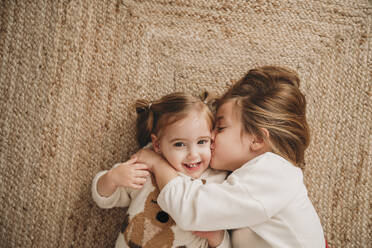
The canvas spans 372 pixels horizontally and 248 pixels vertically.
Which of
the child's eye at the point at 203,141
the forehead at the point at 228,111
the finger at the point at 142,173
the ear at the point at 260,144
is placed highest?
the forehead at the point at 228,111

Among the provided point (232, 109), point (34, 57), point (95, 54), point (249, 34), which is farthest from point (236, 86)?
point (34, 57)

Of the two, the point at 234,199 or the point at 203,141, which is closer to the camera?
the point at 234,199

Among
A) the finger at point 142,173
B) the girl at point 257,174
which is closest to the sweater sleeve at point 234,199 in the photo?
the girl at point 257,174

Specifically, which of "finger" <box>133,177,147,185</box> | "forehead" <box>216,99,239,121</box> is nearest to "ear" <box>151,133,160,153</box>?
"finger" <box>133,177,147,185</box>

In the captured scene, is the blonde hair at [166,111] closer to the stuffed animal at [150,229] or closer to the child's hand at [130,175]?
the child's hand at [130,175]

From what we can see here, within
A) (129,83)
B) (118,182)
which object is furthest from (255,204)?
(129,83)

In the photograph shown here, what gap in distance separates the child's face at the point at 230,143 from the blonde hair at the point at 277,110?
23 millimetres

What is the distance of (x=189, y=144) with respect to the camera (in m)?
0.79

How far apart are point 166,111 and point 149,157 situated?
0.50 feet

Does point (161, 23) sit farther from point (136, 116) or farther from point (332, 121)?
point (332, 121)

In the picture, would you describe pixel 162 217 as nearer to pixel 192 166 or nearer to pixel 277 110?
pixel 192 166

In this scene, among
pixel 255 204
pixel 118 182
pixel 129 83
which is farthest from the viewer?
pixel 129 83

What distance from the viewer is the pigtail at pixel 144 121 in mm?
862

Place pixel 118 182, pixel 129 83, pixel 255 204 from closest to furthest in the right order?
1. pixel 255 204
2. pixel 118 182
3. pixel 129 83
